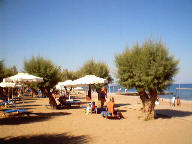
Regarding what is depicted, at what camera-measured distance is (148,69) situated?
9.90 metres

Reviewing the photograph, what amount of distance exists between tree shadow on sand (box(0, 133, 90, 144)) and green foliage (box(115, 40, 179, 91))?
183 inches

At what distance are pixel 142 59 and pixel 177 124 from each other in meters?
3.74

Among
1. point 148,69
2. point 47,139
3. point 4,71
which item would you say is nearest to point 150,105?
point 148,69

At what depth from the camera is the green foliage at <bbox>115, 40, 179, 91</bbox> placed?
9.80 metres

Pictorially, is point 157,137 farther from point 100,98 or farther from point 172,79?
point 100,98

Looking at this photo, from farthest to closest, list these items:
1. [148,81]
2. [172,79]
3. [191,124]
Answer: [172,79] < [148,81] < [191,124]

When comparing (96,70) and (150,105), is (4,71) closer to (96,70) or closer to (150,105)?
(96,70)

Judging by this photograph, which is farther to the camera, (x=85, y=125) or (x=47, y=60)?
(x=47, y=60)

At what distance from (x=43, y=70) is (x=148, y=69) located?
8.20 metres

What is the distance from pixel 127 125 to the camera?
30.2 ft

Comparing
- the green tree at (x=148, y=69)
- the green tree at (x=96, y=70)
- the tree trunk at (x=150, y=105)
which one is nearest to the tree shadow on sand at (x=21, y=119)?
the green tree at (x=148, y=69)

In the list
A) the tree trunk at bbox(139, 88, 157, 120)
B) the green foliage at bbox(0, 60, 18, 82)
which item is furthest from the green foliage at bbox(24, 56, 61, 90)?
the tree trunk at bbox(139, 88, 157, 120)

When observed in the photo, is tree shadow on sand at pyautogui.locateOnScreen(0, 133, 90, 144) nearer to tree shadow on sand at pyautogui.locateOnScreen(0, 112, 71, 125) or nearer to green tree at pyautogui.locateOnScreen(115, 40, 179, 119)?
tree shadow on sand at pyautogui.locateOnScreen(0, 112, 71, 125)

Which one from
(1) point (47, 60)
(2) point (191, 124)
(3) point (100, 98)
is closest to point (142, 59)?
(2) point (191, 124)
